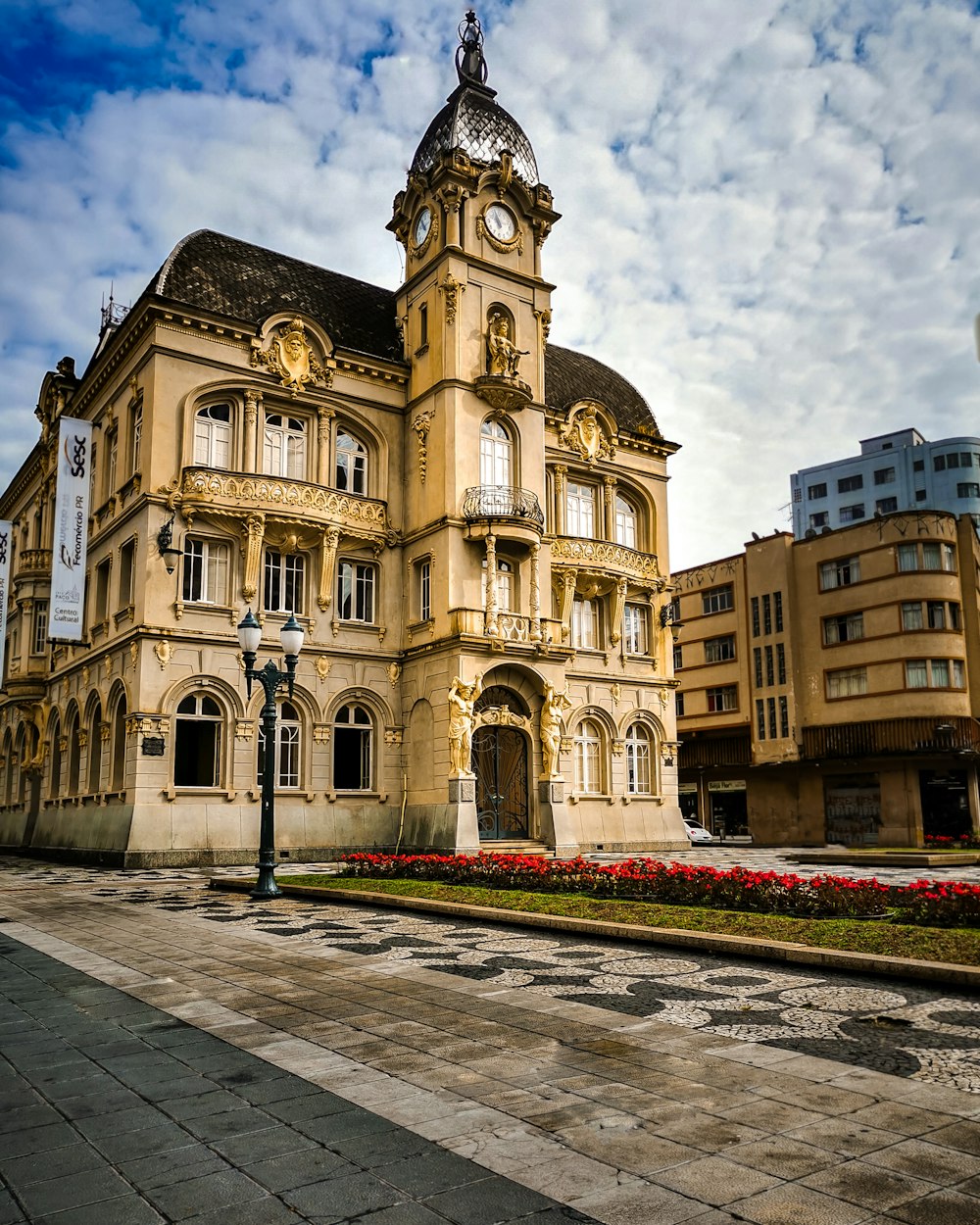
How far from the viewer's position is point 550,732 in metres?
32.1

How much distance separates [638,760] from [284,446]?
1649 cm

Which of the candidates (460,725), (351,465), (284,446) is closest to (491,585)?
(460,725)

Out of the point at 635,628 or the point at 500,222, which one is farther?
the point at 635,628

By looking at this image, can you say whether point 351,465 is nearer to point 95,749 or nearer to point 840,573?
point 95,749

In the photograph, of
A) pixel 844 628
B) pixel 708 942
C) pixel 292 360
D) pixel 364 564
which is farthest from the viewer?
pixel 844 628

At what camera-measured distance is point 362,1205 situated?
4324 millimetres

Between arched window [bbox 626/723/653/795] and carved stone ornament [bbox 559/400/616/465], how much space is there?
384 inches

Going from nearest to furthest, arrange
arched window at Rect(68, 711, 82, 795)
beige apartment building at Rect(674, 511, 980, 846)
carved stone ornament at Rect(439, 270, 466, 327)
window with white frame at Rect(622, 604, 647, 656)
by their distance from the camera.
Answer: carved stone ornament at Rect(439, 270, 466, 327) < arched window at Rect(68, 711, 82, 795) < window with white frame at Rect(622, 604, 647, 656) < beige apartment building at Rect(674, 511, 980, 846)

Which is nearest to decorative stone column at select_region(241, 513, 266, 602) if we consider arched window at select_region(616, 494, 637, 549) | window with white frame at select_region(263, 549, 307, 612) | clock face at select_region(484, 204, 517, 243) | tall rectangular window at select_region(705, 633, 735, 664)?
window with white frame at select_region(263, 549, 307, 612)

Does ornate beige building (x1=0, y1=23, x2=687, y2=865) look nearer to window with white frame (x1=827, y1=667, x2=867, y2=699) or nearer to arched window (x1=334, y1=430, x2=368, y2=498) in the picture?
arched window (x1=334, y1=430, x2=368, y2=498)

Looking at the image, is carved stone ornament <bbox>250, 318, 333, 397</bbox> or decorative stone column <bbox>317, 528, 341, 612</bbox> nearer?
carved stone ornament <bbox>250, 318, 333, 397</bbox>

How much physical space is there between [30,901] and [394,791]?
15.3 metres

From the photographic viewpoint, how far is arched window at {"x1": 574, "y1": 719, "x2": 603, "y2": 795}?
118ft

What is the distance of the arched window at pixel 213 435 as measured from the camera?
3033 cm
